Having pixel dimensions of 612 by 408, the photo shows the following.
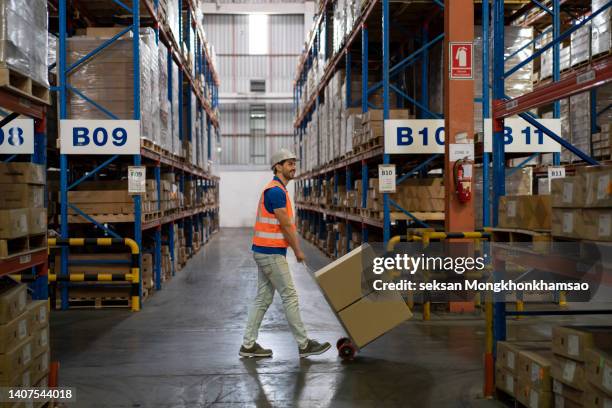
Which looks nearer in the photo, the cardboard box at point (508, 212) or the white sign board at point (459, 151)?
the cardboard box at point (508, 212)

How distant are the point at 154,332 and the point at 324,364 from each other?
2.26 metres

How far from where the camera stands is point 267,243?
208 inches

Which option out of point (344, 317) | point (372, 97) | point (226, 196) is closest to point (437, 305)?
point (344, 317)

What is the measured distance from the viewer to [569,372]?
3.43 metres

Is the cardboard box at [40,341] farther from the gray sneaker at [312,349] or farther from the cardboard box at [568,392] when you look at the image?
the cardboard box at [568,392]

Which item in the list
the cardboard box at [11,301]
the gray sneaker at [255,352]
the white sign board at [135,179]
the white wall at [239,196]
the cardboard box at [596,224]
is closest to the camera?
the cardboard box at [596,224]

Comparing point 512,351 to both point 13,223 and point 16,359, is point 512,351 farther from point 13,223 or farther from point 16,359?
point 13,223

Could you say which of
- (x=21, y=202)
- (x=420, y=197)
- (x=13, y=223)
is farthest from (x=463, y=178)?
(x=13, y=223)

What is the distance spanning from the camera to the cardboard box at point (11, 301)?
3.44 meters

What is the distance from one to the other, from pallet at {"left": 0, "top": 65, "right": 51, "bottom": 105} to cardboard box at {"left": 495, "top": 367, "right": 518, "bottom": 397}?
3.77m

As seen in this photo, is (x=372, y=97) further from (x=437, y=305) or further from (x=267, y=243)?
(x=267, y=243)

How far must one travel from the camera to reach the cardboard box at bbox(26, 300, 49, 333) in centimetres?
380

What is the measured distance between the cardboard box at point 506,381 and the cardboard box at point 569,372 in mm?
451

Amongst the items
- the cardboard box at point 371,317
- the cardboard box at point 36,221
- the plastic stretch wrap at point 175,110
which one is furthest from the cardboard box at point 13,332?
the plastic stretch wrap at point 175,110
